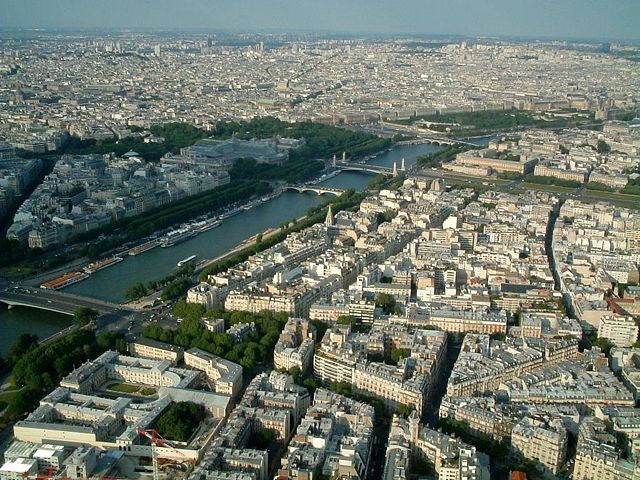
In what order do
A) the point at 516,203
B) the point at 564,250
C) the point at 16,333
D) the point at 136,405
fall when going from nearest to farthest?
1. the point at 136,405
2. the point at 16,333
3. the point at 564,250
4. the point at 516,203

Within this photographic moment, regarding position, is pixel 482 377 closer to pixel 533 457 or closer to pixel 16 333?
pixel 533 457

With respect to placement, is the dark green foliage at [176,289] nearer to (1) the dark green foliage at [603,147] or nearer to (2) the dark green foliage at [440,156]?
(2) the dark green foliage at [440,156]

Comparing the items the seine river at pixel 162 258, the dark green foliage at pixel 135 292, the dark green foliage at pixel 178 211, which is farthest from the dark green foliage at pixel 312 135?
the dark green foliage at pixel 135 292

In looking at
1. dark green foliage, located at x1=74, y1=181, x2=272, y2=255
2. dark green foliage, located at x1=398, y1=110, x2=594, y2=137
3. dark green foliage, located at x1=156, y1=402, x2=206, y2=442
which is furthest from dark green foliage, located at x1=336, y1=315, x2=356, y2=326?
dark green foliage, located at x1=398, y1=110, x2=594, y2=137

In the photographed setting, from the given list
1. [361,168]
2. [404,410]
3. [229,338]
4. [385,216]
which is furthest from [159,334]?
[361,168]

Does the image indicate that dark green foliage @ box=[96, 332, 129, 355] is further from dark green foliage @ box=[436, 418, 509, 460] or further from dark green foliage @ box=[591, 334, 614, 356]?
dark green foliage @ box=[591, 334, 614, 356]

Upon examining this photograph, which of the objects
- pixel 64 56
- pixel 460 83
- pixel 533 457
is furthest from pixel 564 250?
pixel 64 56

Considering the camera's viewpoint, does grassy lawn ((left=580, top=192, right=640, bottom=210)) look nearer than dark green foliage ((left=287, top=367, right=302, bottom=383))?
No
